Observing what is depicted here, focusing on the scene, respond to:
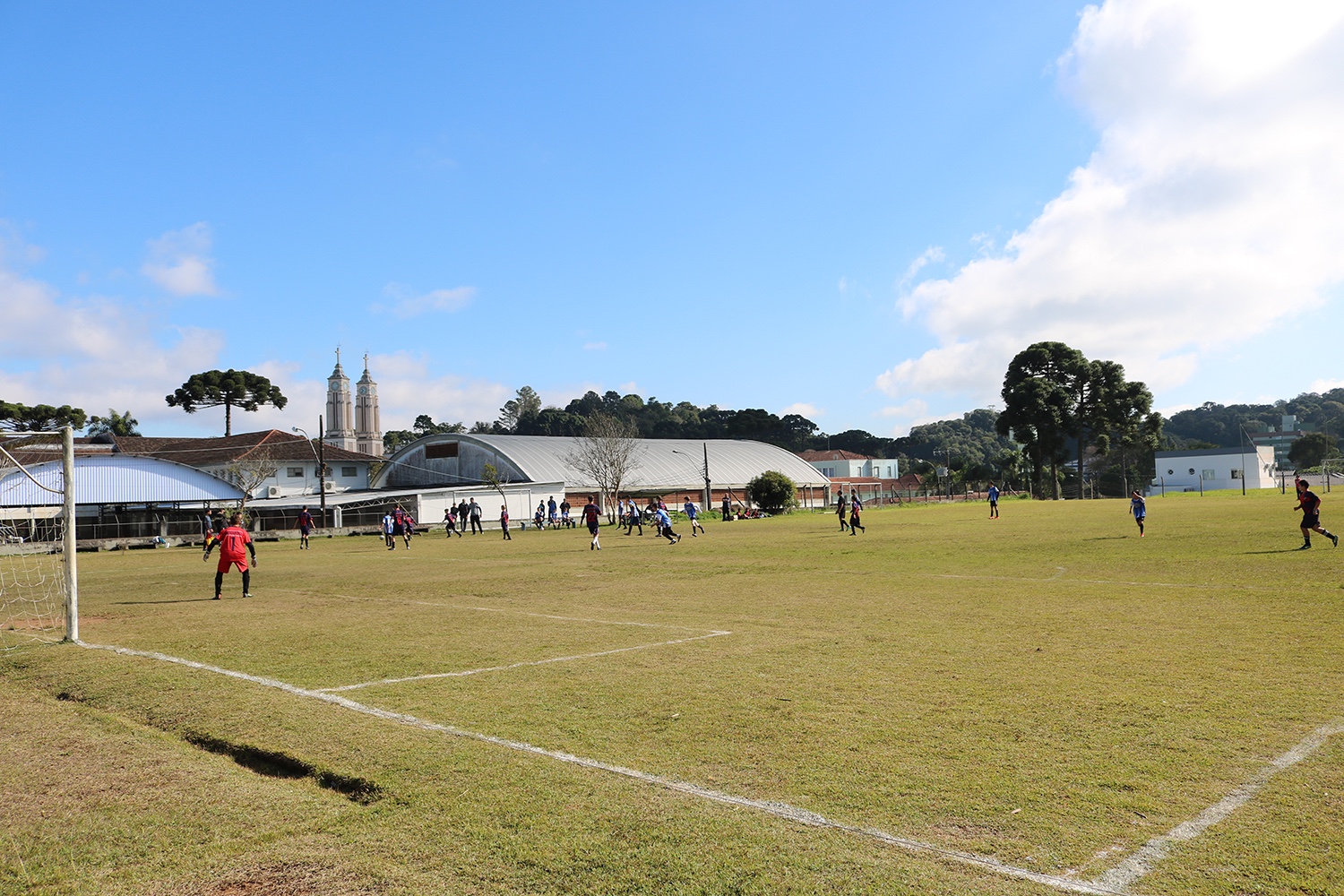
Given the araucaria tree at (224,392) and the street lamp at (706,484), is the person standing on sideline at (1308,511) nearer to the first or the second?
the street lamp at (706,484)

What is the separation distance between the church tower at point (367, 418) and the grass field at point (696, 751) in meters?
110

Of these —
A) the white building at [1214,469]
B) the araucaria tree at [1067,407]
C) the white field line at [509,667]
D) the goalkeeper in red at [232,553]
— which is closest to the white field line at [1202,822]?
the white field line at [509,667]

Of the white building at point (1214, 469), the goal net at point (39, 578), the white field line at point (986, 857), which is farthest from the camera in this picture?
the white building at point (1214, 469)

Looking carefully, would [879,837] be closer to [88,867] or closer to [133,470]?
[88,867]

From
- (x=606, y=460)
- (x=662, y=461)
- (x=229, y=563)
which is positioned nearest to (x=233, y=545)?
(x=229, y=563)

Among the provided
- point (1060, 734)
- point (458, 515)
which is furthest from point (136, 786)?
point (458, 515)

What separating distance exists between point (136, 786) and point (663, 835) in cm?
382

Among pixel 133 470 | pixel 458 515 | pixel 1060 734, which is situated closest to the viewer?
pixel 1060 734

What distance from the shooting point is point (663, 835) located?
4.85 meters

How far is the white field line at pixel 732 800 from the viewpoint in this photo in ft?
14.0

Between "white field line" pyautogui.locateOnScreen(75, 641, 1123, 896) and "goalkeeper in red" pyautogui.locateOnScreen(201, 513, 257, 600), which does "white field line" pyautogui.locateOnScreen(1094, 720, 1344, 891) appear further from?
"goalkeeper in red" pyautogui.locateOnScreen(201, 513, 257, 600)

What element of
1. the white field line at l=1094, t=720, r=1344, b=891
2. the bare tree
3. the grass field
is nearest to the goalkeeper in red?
the grass field

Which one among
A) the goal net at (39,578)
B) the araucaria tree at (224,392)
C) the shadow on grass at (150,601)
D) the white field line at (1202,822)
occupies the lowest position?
the white field line at (1202,822)

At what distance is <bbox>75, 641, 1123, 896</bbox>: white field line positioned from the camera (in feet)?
14.0
